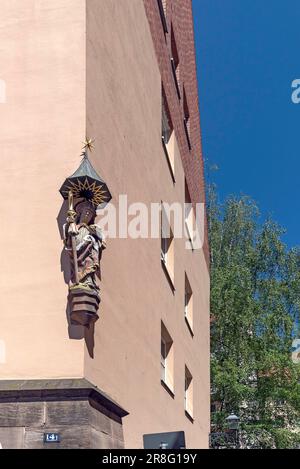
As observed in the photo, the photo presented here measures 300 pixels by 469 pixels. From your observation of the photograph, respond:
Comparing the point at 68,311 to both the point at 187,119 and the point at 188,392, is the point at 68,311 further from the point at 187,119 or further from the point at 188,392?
the point at 187,119

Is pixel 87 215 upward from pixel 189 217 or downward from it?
downward

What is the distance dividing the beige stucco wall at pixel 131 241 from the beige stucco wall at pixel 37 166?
0.29 metres

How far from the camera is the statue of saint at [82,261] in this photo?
8266 millimetres

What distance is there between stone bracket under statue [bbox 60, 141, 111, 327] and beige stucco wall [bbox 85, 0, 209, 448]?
70 cm

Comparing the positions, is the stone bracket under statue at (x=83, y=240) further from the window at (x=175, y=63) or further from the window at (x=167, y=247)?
the window at (x=175, y=63)

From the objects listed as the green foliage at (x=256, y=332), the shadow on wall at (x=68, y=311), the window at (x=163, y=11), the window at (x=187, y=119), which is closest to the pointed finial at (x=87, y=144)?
the shadow on wall at (x=68, y=311)

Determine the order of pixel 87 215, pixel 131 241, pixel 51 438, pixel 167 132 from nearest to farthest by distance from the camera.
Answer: pixel 51 438 → pixel 87 215 → pixel 131 241 → pixel 167 132

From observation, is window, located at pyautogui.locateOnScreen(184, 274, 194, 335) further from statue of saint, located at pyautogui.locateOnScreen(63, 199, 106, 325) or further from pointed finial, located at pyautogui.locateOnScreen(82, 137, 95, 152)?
statue of saint, located at pyautogui.locateOnScreen(63, 199, 106, 325)

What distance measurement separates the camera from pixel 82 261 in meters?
8.41

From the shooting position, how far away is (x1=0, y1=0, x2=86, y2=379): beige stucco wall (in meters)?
8.37

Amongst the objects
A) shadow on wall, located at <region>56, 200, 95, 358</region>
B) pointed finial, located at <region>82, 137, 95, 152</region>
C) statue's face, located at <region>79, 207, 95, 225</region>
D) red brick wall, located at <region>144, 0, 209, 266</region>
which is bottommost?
shadow on wall, located at <region>56, 200, 95, 358</region>

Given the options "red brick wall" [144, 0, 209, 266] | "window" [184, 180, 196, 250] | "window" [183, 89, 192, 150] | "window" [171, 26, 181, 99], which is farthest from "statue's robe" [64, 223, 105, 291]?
"window" [183, 89, 192, 150]

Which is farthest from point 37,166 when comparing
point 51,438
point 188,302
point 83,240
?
point 188,302

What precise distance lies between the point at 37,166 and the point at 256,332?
22.3 metres
